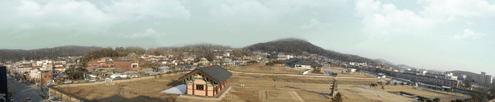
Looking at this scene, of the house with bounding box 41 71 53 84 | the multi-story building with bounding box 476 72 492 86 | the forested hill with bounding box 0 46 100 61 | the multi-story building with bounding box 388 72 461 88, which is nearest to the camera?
the house with bounding box 41 71 53 84

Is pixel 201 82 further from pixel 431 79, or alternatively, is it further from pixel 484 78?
pixel 484 78

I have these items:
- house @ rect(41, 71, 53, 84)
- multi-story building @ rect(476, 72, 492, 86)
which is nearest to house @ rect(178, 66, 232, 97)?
house @ rect(41, 71, 53, 84)

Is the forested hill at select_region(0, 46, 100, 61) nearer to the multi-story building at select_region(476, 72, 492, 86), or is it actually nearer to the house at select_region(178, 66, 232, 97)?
the house at select_region(178, 66, 232, 97)

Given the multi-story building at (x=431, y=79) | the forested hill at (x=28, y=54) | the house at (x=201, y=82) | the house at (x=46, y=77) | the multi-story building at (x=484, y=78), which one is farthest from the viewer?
the forested hill at (x=28, y=54)

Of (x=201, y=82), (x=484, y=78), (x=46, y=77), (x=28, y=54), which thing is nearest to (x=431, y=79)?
(x=484, y=78)

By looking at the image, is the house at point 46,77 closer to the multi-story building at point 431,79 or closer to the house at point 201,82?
the house at point 201,82

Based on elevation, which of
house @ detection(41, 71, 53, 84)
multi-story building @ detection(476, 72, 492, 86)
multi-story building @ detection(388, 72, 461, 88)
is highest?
house @ detection(41, 71, 53, 84)

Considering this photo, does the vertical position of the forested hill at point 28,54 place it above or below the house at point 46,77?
above

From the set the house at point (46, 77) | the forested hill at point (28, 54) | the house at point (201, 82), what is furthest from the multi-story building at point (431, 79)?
the forested hill at point (28, 54)

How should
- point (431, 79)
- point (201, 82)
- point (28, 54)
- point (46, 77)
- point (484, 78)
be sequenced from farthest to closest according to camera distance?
1. point (28, 54)
2. point (484, 78)
3. point (431, 79)
4. point (46, 77)
5. point (201, 82)

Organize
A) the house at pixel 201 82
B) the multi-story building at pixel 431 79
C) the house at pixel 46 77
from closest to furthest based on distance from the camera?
the house at pixel 201 82 < the house at pixel 46 77 < the multi-story building at pixel 431 79

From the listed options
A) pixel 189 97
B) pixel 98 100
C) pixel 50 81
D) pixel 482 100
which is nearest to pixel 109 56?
pixel 50 81

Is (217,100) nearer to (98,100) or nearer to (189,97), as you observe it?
(189,97)
